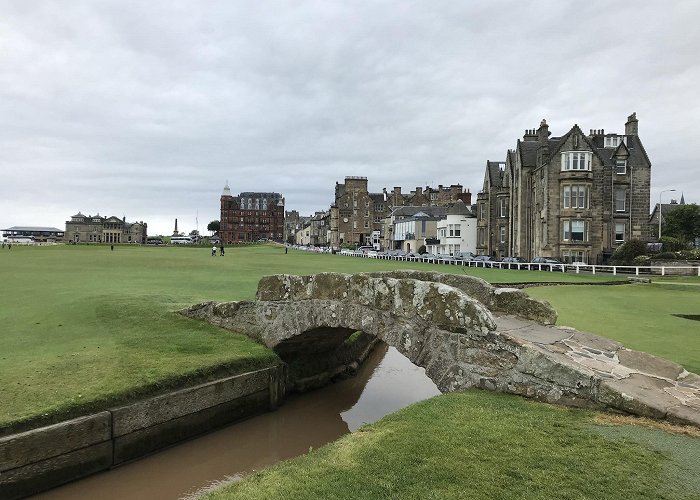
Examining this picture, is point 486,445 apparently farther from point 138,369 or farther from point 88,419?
point 138,369

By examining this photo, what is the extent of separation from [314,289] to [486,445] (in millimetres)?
6422

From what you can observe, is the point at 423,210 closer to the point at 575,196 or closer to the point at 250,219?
the point at 575,196

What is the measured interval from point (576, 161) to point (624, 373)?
145 feet

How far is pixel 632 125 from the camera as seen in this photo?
5156cm

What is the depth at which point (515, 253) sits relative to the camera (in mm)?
55969

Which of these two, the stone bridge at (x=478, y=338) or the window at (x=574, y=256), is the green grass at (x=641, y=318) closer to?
the stone bridge at (x=478, y=338)

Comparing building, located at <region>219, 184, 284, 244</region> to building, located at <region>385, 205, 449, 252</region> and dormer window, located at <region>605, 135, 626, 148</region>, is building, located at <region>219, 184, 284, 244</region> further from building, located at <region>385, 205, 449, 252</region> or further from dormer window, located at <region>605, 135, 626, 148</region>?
dormer window, located at <region>605, 135, 626, 148</region>

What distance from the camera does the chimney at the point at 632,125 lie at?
51281 millimetres

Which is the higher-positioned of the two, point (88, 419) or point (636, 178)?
point (636, 178)

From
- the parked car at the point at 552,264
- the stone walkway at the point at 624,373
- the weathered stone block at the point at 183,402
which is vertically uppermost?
the parked car at the point at 552,264

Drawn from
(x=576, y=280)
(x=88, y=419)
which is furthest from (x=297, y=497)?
(x=576, y=280)

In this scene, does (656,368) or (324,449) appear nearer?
(324,449)

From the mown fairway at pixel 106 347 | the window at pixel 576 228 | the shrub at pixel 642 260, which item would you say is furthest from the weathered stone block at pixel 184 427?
the window at pixel 576 228

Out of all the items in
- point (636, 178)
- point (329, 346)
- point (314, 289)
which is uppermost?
point (636, 178)
